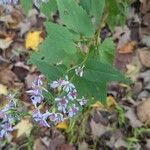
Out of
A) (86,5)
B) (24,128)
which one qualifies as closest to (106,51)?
(86,5)

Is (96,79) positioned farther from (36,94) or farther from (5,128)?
(5,128)

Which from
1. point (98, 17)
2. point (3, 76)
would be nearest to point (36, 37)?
point (3, 76)

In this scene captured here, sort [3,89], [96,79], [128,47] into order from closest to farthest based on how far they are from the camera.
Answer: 1. [96,79]
2. [3,89]
3. [128,47]

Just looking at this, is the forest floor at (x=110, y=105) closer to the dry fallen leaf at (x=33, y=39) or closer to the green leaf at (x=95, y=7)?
the dry fallen leaf at (x=33, y=39)

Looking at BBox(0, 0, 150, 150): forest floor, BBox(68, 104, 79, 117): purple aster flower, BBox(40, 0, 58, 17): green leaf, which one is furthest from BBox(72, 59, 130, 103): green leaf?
BBox(0, 0, 150, 150): forest floor

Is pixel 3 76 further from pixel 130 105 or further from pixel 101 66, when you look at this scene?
pixel 101 66

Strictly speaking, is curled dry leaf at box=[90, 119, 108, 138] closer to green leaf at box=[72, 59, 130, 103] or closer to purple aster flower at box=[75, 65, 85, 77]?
green leaf at box=[72, 59, 130, 103]
